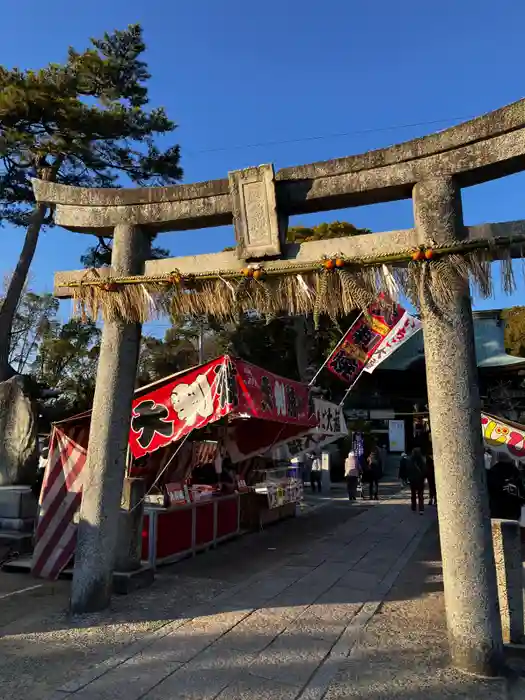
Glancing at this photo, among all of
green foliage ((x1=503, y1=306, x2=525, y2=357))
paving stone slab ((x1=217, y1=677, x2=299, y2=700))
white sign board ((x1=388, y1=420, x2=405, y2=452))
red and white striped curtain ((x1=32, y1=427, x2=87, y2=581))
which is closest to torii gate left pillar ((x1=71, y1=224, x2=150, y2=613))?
red and white striped curtain ((x1=32, y1=427, x2=87, y2=581))

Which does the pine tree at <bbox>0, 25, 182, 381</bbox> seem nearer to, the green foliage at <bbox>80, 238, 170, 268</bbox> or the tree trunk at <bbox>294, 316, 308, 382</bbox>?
the green foliage at <bbox>80, 238, 170, 268</bbox>

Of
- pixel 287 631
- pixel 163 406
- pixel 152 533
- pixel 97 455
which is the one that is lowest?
pixel 287 631

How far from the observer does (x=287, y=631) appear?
5082 mm

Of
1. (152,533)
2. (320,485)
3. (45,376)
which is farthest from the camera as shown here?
(45,376)

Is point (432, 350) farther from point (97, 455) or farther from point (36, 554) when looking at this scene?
point (36, 554)

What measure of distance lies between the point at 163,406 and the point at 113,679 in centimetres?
355

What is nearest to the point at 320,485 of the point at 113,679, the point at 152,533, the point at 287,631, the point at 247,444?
the point at 247,444

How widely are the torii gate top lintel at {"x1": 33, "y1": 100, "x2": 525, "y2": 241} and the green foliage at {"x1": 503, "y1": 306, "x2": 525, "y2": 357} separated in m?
29.0

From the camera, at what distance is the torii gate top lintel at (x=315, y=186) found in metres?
4.53

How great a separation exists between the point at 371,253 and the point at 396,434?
67.3 feet

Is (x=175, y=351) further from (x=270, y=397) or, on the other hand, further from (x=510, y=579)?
(x=510, y=579)

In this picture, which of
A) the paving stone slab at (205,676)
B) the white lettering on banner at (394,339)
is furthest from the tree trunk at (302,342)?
the paving stone slab at (205,676)

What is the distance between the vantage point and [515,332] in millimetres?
32438

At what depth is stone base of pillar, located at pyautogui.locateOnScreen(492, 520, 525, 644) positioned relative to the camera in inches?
180
